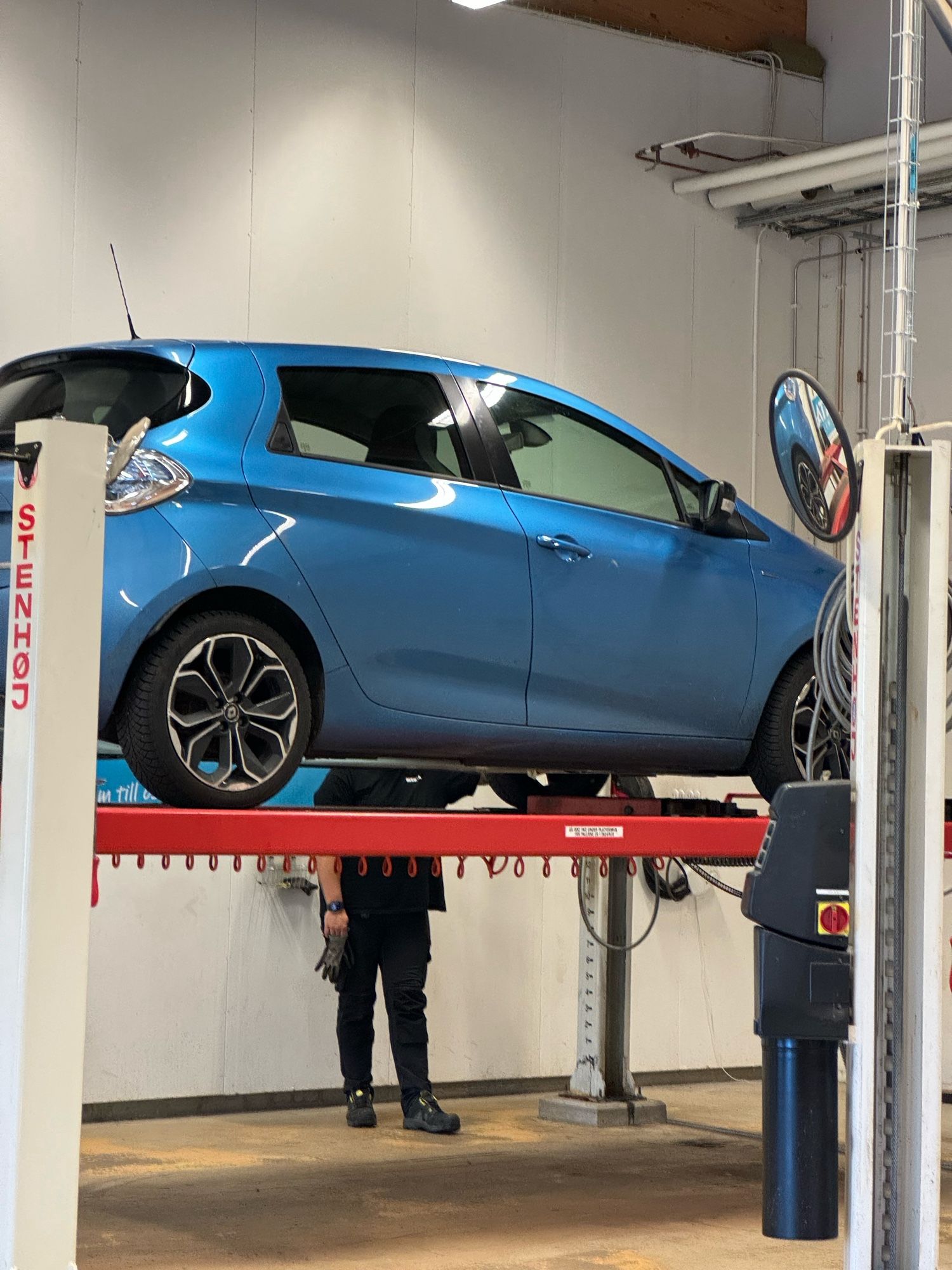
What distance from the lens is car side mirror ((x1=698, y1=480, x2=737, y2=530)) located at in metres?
5.04

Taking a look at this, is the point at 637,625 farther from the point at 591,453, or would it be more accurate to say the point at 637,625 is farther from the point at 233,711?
the point at 233,711

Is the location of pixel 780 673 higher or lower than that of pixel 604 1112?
higher

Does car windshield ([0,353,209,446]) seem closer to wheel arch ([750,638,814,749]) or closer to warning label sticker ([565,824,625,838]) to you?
warning label sticker ([565,824,625,838])

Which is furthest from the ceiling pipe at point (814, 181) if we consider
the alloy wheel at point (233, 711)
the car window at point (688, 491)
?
the alloy wheel at point (233, 711)

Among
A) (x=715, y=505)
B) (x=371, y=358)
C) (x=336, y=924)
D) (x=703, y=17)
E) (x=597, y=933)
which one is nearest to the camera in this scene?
(x=371, y=358)

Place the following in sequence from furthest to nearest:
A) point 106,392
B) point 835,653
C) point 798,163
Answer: point 798,163 → point 106,392 → point 835,653

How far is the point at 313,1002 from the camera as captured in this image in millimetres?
7527

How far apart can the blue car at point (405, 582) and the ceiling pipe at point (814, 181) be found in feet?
12.0

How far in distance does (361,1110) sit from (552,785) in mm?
1799

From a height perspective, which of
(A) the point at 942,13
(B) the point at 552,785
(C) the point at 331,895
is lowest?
(C) the point at 331,895

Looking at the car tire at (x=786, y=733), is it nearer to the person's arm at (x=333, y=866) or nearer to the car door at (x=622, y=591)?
the car door at (x=622, y=591)

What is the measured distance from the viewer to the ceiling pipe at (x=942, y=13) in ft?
12.5

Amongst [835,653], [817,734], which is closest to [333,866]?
[817,734]

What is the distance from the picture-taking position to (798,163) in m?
8.52
